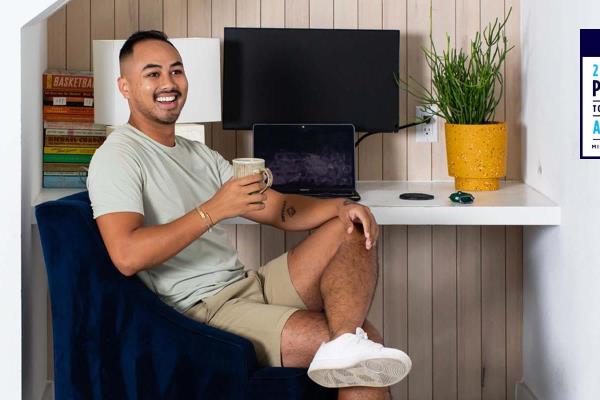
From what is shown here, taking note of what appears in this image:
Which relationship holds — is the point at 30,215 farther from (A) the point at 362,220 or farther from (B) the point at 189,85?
(A) the point at 362,220

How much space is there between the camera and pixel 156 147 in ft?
9.18

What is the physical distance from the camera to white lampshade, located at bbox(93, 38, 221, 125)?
3316 mm

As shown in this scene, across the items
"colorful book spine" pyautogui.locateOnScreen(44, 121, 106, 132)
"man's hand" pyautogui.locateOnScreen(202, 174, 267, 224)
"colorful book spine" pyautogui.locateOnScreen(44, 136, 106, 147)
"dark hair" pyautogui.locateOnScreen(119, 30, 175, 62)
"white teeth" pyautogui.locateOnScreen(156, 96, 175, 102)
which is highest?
"dark hair" pyautogui.locateOnScreen(119, 30, 175, 62)

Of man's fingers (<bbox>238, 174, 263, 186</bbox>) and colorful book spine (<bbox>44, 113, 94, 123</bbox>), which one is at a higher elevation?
colorful book spine (<bbox>44, 113, 94, 123</bbox>)

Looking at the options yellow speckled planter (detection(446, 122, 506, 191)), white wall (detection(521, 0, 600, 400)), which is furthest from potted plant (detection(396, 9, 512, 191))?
white wall (detection(521, 0, 600, 400))

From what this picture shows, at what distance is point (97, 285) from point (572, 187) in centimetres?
137

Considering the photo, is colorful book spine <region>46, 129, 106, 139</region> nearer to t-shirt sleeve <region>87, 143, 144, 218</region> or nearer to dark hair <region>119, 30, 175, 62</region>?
dark hair <region>119, 30, 175, 62</region>

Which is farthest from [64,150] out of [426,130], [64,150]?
[426,130]

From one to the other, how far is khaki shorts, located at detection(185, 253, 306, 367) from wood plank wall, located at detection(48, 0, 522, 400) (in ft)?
2.93

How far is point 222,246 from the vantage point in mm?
2879

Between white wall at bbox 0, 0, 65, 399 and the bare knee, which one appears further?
white wall at bbox 0, 0, 65, 399
